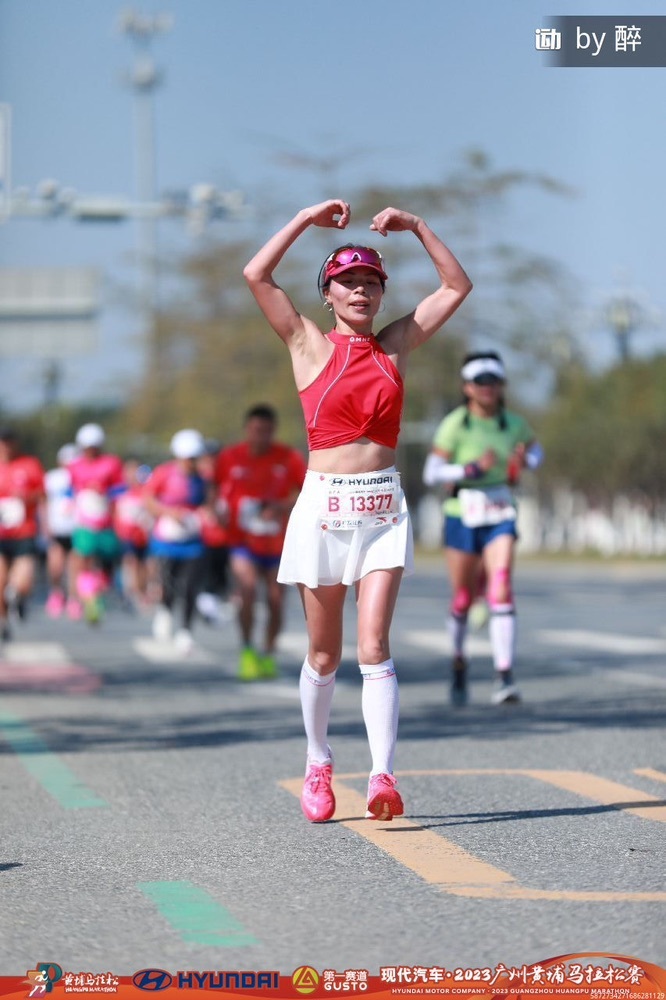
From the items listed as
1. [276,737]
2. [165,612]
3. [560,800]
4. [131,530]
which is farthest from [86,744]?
[131,530]

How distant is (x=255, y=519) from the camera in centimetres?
1434

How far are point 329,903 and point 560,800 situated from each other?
7.75 feet

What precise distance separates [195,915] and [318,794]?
5.86ft

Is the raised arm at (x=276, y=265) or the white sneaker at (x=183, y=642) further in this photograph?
the white sneaker at (x=183, y=642)

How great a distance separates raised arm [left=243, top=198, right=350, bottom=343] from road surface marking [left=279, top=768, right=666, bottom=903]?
5.74ft

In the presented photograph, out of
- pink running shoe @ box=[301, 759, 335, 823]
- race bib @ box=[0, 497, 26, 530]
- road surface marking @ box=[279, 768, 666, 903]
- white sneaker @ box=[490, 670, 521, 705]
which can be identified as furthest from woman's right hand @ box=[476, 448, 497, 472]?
race bib @ box=[0, 497, 26, 530]

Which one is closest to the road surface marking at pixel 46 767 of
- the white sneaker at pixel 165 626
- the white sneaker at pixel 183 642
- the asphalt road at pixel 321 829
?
the asphalt road at pixel 321 829

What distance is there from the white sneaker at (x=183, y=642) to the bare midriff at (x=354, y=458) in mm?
9791

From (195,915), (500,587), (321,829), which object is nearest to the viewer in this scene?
(195,915)

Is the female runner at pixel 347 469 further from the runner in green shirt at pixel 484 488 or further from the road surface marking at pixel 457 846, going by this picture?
the runner in green shirt at pixel 484 488

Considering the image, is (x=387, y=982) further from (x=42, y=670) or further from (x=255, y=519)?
(x=42, y=670)

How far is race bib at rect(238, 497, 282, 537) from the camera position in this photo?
14328mm

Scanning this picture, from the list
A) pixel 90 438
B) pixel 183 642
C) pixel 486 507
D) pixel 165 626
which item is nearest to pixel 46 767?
pixel 486 507

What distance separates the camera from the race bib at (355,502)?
691 centimetres
